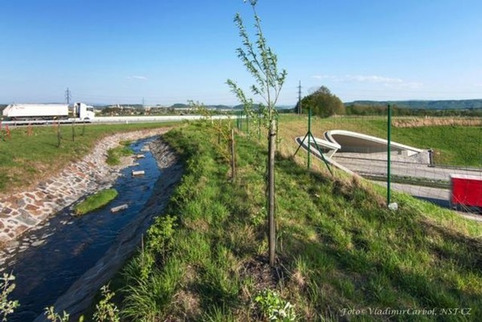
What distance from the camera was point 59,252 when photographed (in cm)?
974

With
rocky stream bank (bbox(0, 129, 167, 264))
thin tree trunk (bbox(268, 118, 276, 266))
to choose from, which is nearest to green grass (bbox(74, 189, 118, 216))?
rocky stream bank (bbox(0, 129, 167, 264))

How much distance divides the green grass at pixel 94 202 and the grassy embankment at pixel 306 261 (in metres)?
7.17

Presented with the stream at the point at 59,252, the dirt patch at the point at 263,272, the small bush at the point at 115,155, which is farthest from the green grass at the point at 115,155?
the dirt patch at the point at 263,272

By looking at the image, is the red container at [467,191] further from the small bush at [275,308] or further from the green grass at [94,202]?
the green grass at [94,202]

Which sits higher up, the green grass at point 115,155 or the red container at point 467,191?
the green grass at point 115,155

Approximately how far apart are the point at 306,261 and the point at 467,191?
15286 millimetres

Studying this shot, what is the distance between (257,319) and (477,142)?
1912 inches

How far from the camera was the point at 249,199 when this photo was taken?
8.09m

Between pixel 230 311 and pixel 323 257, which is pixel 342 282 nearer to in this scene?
pixel 323 257

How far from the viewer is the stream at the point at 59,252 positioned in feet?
24.6

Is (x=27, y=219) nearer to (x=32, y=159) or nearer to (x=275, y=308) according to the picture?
(x=32, y=159)

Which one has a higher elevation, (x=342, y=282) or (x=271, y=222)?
(x=271, y=222)

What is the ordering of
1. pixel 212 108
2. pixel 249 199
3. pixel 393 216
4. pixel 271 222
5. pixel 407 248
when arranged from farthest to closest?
pixel 212 108, pixel 249 199, pixel 393 216, pixel 407 248, pixel 271 222

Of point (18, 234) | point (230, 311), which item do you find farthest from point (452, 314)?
point (18, 234)
